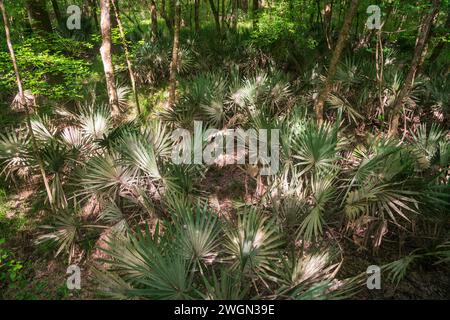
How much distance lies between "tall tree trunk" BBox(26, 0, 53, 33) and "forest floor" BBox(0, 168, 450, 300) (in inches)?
164

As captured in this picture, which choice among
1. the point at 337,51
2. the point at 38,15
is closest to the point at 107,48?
the point at 38,15

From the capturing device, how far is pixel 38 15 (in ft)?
24.5

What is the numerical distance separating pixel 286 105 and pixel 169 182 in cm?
401

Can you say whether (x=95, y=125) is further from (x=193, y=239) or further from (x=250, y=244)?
(x=250, y=244)

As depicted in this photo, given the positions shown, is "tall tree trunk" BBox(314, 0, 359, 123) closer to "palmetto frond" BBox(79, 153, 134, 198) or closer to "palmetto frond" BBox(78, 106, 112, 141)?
"palmetto frond" BBox(79, 153, 134, 198)

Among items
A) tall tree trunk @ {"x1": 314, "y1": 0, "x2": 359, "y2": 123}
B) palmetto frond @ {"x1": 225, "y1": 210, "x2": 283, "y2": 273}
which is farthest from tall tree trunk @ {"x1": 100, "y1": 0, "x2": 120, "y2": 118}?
palmetto frond @ {"x1": 225, "y1": 210, "x2": 283, "y2": 273}

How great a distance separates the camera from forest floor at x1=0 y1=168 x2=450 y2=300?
3.94 meters

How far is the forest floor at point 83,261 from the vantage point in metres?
3.94

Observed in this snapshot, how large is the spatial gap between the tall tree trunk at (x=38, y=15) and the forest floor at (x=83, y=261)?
4.16 metres

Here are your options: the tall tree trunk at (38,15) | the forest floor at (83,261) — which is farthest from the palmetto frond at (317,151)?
the tall tree trunk at (38,15)

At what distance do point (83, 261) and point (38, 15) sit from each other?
6.37 meters

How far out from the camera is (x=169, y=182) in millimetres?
4566
